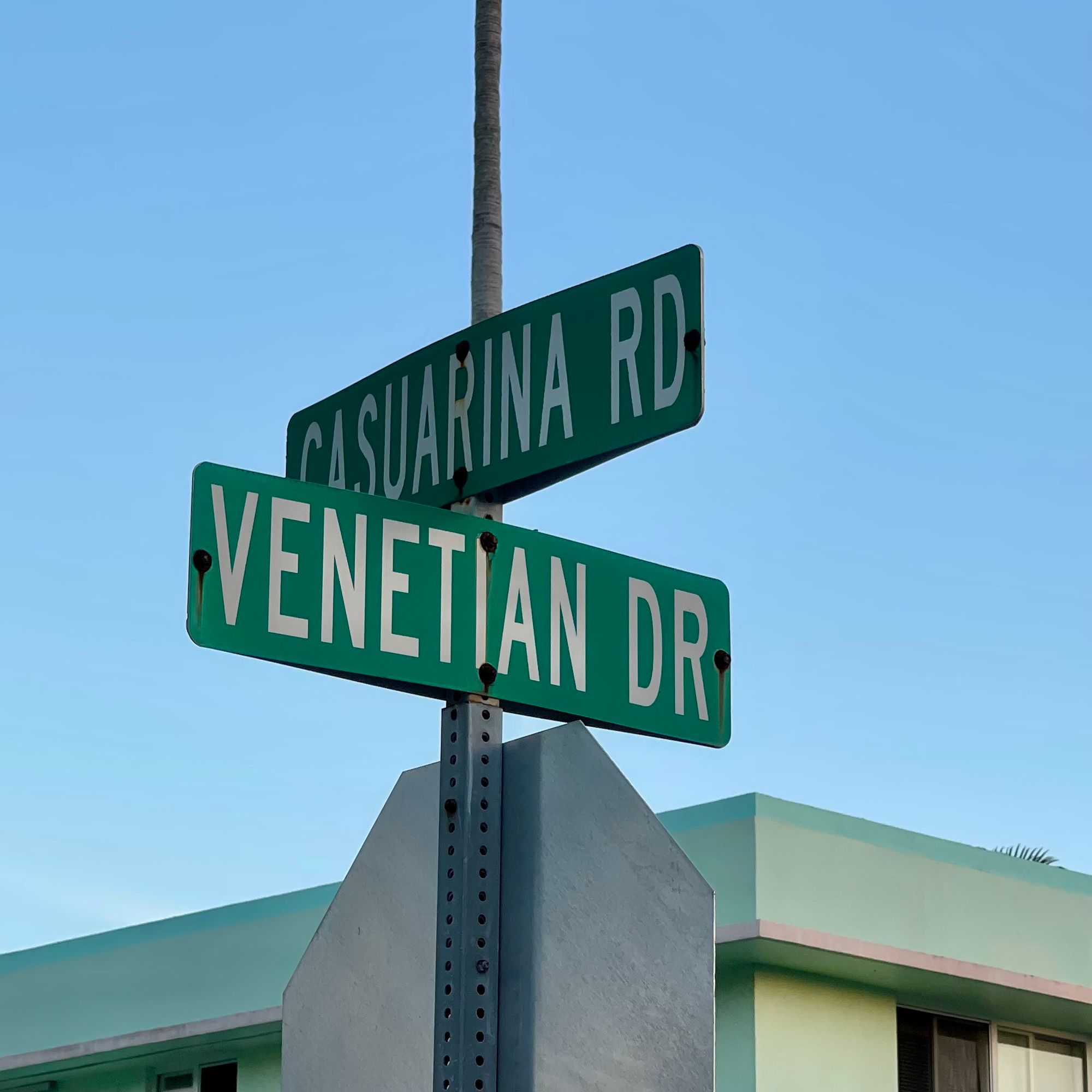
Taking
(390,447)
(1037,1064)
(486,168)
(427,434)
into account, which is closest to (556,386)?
(427,434)

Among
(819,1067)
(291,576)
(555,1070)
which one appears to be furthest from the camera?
(819,1067)

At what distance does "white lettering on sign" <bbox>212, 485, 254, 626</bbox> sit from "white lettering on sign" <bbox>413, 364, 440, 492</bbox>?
21.2 inches

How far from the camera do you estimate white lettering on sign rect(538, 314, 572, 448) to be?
14.1 feet

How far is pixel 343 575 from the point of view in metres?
4.04

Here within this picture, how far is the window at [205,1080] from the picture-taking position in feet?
60.6

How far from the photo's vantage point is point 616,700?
422 cm

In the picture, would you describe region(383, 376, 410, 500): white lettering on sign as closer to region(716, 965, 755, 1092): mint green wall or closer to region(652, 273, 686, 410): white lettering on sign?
region(652, 273, 686, 410): white lettering on sign

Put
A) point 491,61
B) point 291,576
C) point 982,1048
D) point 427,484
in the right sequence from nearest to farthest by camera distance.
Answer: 1. point 291,576
2. point 427,484
3. point 491,61
4. point 982,1048

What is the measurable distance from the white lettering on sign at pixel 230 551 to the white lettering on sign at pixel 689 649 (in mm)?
945

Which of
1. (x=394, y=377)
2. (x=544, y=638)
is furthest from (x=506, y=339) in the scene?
(x=544, y=638)

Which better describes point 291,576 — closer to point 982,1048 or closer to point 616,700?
point 616,700

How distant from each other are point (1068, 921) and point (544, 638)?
13.7m

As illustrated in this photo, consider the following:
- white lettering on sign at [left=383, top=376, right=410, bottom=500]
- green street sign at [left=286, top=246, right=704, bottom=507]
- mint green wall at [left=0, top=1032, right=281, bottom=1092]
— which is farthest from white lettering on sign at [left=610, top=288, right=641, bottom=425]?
mint green wall at [left=0, top=1032, right=281, bottom=1092]

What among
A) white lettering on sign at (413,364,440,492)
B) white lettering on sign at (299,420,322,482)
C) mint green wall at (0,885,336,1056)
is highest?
mint green wall at (0,885,336,1056)
